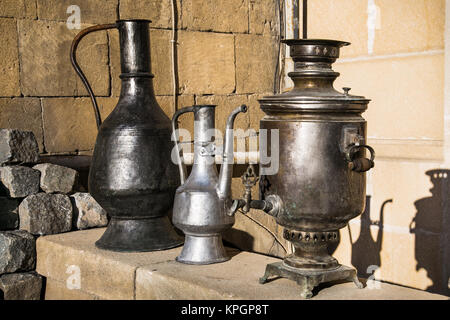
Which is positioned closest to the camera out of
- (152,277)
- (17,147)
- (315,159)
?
(315,159)

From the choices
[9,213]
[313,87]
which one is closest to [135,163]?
[9,213]

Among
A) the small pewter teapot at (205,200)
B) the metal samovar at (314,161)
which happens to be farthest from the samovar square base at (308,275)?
Answer: the small pewter teapot at (205,200)

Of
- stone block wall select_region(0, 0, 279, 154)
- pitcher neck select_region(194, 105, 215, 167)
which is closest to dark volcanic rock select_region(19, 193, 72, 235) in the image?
stone block wall select_region(0, 0, 279, 154)

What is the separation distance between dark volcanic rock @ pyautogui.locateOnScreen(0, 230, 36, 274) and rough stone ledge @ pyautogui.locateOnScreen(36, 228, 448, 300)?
5 centimetres

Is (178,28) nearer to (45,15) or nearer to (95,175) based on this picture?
(45,15)

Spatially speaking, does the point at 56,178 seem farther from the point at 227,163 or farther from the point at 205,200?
the point at 227,163

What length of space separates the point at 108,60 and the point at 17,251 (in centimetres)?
160

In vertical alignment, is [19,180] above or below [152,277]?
above

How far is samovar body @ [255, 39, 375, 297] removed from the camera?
257cm

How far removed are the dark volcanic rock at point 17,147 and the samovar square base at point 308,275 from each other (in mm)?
1721

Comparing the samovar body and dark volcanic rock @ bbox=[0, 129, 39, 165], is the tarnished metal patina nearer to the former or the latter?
dark volcanic rock @ bbox=[0, 129, 39, 165]

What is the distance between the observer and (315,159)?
2.57 m

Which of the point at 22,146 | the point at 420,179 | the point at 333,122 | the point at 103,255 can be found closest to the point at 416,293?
the point at 333,122

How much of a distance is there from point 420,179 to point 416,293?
205cm
